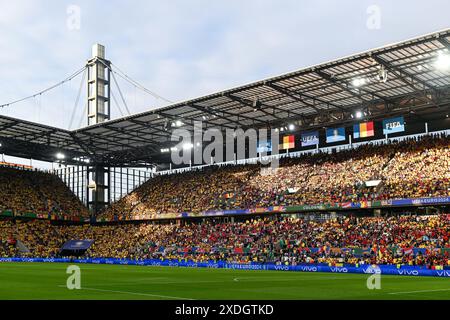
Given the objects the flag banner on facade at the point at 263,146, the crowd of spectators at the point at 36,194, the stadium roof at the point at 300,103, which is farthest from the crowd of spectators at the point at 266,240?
the stadium roof at the point at 300,103

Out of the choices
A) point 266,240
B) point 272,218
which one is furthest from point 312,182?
point 266,240

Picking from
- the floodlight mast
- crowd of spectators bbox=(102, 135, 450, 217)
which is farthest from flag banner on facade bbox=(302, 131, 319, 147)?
the floodlight mast

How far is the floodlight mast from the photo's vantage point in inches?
3344

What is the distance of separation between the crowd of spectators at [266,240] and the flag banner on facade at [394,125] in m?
8.57

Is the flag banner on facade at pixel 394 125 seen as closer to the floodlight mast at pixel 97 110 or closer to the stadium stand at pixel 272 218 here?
the stadium stand at pixel 272 218

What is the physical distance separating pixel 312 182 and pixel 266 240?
34.2ft

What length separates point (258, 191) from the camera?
63.4 metres

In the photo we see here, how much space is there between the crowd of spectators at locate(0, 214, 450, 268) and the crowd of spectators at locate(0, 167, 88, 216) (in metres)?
2.27

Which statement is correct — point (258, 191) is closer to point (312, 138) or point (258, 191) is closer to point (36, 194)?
point (312, 138)

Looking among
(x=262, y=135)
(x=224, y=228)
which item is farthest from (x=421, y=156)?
(x=224, y=228)

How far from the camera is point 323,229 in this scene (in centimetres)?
5144
